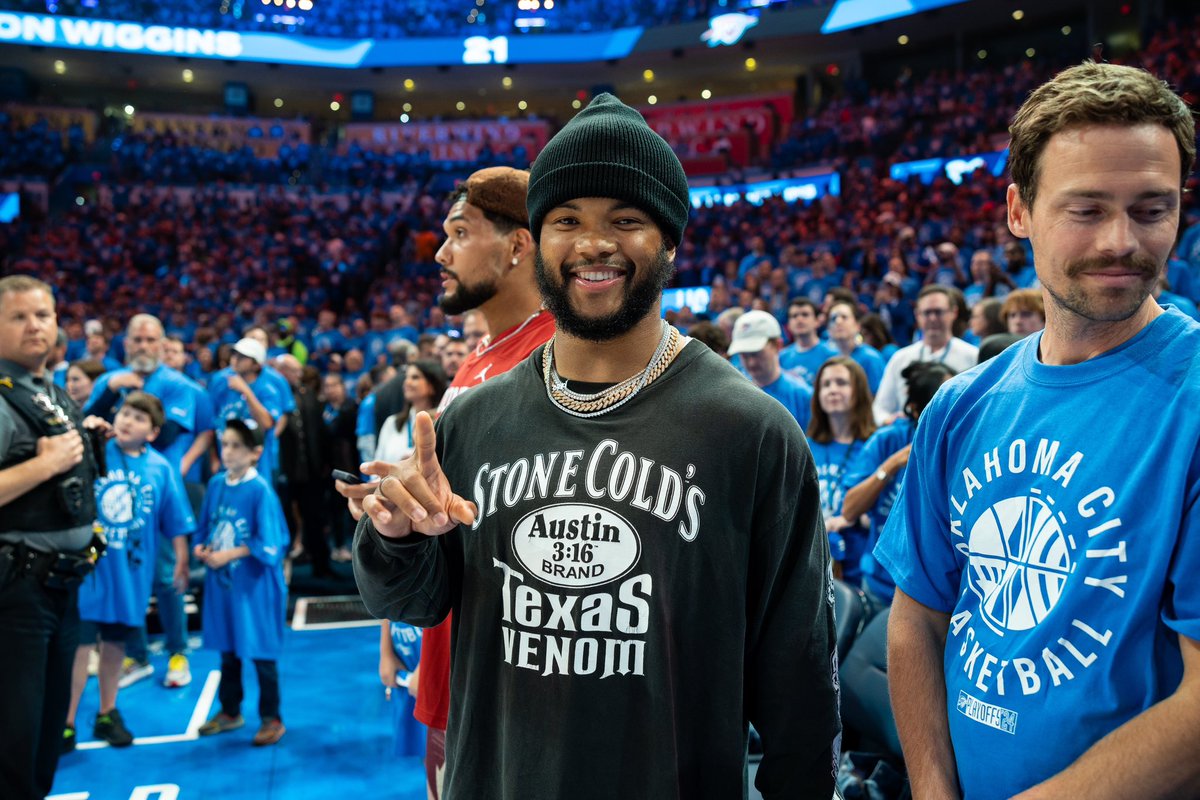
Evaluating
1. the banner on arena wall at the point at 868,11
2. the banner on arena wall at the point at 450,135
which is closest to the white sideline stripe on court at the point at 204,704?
the banner on arena wall at the point at 868,11

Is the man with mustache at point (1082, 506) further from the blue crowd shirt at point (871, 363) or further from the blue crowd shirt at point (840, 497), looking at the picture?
the blue crowd shirt at point (871, 363)

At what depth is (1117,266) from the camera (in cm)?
138

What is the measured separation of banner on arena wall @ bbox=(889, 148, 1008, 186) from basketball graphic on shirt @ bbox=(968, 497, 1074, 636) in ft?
52.6

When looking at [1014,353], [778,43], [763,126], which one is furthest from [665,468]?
[763,126]

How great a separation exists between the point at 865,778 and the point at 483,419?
2.14 meters

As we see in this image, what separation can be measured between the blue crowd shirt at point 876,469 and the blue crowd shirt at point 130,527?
3.66m

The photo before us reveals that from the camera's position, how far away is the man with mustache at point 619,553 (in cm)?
147

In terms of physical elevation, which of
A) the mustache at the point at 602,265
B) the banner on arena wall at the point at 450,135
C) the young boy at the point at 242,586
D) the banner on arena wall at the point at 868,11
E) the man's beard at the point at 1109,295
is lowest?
the young boy at the point at 242,586

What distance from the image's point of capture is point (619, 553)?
1.49m

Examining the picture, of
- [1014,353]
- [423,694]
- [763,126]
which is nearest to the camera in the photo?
[1014,353]

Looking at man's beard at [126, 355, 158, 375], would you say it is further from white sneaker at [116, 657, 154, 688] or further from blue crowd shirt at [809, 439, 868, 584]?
blue crowd shirt at [809, 439, 868, 584]

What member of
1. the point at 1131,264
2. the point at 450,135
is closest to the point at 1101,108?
the point at 1131,264

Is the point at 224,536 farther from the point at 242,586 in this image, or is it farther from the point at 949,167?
the point at 949,167

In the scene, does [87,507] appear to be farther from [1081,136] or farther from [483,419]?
[1081,136]
